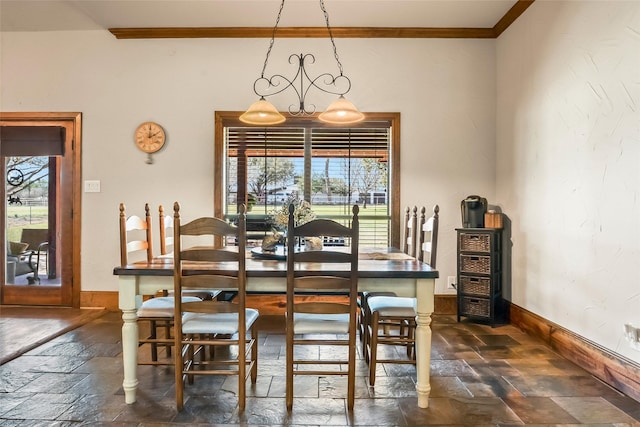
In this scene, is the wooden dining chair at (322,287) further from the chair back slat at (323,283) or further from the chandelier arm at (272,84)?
the chandelier arm at (272,84)

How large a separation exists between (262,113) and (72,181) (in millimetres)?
2558

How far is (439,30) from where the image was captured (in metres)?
3.71

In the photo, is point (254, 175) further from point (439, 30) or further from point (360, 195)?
point (439, 30)

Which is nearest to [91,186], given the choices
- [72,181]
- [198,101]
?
[72,181]

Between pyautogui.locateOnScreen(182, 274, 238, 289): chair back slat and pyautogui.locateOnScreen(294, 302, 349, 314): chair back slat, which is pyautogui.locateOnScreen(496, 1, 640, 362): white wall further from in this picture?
pyautogui.locateOnScreen(182, 274, 238, 289): chair back slat

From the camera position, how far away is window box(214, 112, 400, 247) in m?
3.88

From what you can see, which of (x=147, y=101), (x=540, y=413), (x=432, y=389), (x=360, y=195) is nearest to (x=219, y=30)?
(x=147, y=101)

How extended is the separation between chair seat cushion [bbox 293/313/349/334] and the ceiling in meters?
2.72

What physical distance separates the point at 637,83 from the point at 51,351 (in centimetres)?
420

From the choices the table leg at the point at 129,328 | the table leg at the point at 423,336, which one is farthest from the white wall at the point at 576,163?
the table leg at the point at 129,328

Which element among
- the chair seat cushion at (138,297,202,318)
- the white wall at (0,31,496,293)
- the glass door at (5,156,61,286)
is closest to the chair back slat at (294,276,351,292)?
the chair seat cushion at (138,297,202,318)

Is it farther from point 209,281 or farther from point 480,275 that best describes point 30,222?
point 480,275

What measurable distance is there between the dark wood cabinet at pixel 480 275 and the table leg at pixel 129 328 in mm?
2769

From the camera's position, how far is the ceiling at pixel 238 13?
328 cm
